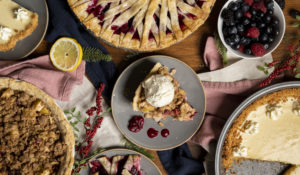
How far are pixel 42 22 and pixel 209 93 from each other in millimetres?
1686

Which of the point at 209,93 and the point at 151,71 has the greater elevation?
the point at 151,71

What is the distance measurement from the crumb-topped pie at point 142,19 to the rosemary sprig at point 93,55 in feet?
0.95

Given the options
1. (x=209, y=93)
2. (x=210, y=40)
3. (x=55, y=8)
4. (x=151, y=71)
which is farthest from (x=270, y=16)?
(x=55, y=8)

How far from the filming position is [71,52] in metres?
2.72

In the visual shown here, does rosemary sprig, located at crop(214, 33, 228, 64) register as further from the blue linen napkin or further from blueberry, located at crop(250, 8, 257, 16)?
the blue linen napkin

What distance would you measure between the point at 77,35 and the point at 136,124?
988 millimetres

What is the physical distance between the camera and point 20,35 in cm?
272

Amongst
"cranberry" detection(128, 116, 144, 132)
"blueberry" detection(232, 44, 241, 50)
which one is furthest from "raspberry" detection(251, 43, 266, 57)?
"cranberry" detection(128, 116, 144, 132)

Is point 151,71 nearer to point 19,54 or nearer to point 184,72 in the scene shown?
point 184,72

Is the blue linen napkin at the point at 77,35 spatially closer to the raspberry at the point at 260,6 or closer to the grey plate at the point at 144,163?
the grey plate at the point at 144,163

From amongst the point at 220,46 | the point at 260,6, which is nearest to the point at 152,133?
the point at 220,46

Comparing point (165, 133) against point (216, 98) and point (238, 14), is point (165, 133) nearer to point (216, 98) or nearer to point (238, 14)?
point (216, 98)

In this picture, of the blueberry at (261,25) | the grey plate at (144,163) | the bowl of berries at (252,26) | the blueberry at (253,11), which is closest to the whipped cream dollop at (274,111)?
the bowl of berries at (252,26)

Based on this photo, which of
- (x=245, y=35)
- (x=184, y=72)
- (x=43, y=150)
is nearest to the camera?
(x=43, y=150)
